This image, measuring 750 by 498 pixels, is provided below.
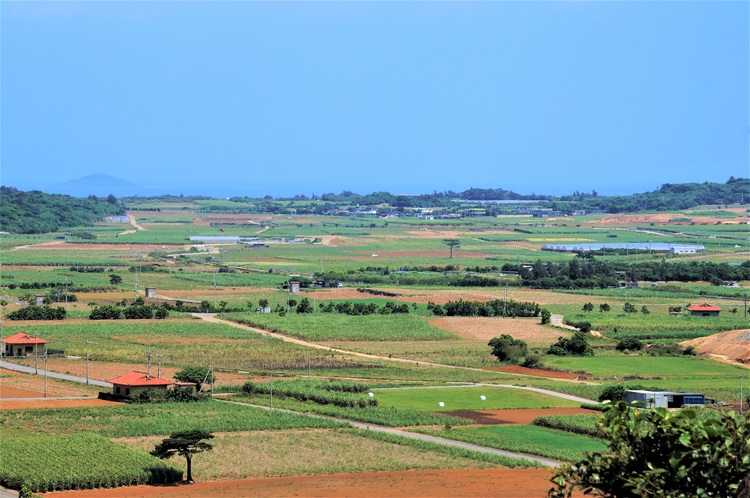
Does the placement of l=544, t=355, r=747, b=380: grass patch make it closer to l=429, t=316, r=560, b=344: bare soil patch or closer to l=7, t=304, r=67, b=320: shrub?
l=429, t=316, r=560, b=344: bare soil patch

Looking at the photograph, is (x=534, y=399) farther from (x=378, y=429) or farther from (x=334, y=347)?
(x=334, y=347)

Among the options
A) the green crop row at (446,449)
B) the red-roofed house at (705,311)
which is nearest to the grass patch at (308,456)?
the green crop row at (446,449)

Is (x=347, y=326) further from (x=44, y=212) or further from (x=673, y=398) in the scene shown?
(x=44, y=212)

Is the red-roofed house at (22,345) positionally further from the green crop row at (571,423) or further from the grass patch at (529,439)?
the green crop row at (571,423)

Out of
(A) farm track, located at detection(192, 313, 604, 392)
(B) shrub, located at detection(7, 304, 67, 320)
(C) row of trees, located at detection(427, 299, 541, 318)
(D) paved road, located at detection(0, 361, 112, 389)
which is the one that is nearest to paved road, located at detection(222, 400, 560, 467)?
(D) paved road, located at detection(0, 361, 112, 389)

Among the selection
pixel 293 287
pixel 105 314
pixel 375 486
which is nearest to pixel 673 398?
pixel 375 486

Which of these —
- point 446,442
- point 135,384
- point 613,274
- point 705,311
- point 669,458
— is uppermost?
point 669,458
